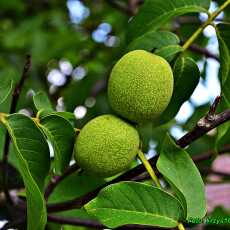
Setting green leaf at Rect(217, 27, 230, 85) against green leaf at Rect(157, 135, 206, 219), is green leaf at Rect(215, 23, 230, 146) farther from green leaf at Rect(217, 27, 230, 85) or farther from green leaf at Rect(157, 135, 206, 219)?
green leaf at Rect(157, 135, 206, 219)

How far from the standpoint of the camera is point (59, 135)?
101 centimetres

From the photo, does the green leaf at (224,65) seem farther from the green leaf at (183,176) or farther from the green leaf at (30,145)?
the green leaf at (30,145)

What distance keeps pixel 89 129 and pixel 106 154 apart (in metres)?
0.06

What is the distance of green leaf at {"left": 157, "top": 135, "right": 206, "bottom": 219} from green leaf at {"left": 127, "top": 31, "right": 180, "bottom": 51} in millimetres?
306

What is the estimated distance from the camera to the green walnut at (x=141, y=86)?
101 cm

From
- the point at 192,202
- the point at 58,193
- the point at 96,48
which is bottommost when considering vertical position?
the point at 96,48

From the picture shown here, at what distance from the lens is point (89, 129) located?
3.29 feet

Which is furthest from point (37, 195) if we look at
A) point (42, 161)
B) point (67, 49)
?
point (67, 49)

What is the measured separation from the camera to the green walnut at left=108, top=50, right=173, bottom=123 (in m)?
1.01

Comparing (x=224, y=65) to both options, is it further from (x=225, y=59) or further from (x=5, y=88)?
(x=5, y=88)

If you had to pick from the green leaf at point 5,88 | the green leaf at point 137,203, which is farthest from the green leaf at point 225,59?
the green leaf at point 5,88

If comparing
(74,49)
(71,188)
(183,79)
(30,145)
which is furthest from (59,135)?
(74,49)

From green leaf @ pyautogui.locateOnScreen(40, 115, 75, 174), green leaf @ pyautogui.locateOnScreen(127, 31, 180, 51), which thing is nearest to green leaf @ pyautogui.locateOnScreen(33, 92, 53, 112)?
green leaf @ pyautogui.locateOnScreen(40, 115, 75, 174)

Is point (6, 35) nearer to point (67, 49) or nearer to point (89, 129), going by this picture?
point (67, 49)
